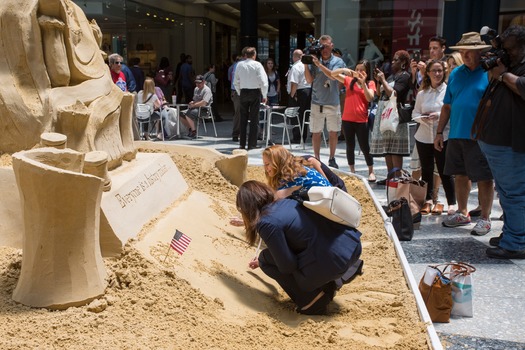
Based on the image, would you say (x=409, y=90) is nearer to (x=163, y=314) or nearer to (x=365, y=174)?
(x=365, y=174)

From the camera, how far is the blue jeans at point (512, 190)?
14.6 ft

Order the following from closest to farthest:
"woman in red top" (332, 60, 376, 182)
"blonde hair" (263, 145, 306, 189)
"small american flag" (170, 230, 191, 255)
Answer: "small american flag" (170, 230, 191, 255) < "blonde hair" (263, 145, 306, 189) < "woman in red top" (332, 60, 376, 182)

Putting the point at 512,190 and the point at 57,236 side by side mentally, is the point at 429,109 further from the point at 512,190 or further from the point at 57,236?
the point at 57,236

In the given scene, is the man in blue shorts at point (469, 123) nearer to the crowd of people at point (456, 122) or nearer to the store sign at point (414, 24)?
the crowd of people at point (456, 122)

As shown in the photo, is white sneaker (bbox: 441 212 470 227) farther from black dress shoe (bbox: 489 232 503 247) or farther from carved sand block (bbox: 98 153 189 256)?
carved sand block (bbox: 98 153 189 256)

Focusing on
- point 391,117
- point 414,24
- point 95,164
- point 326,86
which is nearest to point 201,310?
point 95,164

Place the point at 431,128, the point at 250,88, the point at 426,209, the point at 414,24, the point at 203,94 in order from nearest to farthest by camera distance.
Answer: the point at 431,128, the point at 426,209, the point at 250,88, the point at 203,94, the point at 414,24

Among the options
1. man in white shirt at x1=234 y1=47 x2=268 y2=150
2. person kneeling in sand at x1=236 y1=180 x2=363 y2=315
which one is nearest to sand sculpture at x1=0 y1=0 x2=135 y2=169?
person kneeling in sand at x1=236 y1=180 x2=363 y2=315

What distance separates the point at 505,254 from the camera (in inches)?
176

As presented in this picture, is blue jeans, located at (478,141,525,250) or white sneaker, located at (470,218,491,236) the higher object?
blue jeans, located at (478,141,525,250)

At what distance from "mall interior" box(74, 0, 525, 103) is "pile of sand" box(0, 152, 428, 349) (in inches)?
177

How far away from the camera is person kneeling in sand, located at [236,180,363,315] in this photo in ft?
11.0

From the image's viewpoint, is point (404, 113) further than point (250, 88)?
No

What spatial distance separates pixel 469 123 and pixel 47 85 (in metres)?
3.40
